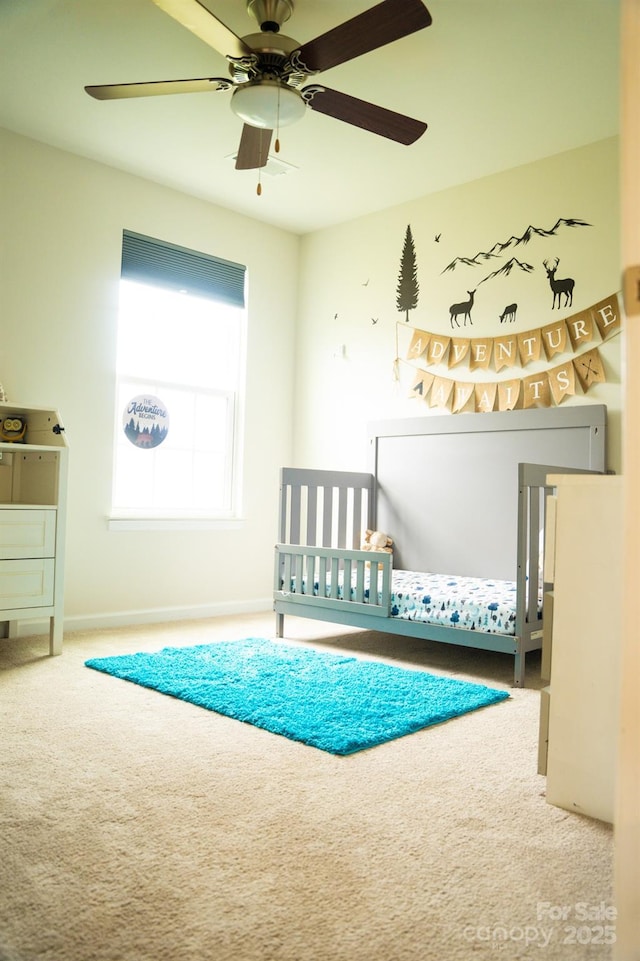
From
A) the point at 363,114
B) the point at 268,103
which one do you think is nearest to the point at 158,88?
the point at 268,103

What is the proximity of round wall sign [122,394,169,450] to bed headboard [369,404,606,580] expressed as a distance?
127 centimetres

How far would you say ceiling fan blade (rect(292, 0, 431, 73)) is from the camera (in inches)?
76.4

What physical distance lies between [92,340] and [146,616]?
1560mm

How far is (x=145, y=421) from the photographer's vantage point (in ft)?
13.5

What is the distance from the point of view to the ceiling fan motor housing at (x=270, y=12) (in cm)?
248

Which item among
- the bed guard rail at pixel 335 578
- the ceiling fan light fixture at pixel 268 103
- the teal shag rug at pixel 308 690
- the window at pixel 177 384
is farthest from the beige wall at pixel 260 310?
the ceiling fan light fixture at pixel 268 103

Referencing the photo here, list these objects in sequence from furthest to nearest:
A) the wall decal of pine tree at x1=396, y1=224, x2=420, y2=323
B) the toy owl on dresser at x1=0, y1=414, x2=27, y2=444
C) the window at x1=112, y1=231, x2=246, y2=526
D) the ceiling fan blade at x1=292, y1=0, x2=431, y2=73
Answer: the wall decal of pine tree at x1=396, y1=224, x2=420, y2=323 < the window at x1=112, y1=231, x2=246, y2=526 < the toy owl on dresser at x1=0, y1=414, x2=27, y2=444 < the ceiling fan blade at x1=292, y1=0, x2=431, y2=73

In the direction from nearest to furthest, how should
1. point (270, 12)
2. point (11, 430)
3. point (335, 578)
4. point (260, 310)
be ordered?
point (270, 12) < point (11, 430) < point (335, 578) < point (260, 310)

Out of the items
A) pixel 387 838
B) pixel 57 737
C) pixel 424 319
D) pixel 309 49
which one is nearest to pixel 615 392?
pixel 424 319

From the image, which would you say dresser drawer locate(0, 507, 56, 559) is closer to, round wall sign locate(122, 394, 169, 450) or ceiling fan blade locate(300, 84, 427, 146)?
round wall sign locate(122, 394, 169, 450)

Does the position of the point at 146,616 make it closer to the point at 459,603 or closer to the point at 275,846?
the point at 459,603

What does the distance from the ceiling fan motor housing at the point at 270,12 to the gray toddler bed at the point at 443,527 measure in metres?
1.88

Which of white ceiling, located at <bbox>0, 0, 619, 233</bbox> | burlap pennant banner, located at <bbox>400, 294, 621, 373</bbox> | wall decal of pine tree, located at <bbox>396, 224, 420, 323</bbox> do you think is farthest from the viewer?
wall decal of pine tree, located at <bbox>396, 224, 420, 323</bbox>

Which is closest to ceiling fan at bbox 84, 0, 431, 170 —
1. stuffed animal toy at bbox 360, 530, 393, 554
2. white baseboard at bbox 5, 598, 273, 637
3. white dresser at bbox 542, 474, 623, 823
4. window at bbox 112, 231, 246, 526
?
white dresser at bbox 542, 474, 623, 823
